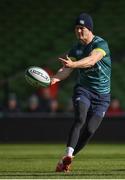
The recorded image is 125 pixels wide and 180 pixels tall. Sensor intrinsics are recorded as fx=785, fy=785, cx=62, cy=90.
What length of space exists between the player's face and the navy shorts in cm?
67

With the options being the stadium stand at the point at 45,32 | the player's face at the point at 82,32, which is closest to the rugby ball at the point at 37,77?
the player's face at the point at 82,32

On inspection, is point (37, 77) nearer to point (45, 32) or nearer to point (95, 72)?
point (95, 72)

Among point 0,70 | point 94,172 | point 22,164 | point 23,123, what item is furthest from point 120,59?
point 94,172

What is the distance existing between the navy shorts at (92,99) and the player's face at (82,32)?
0.67 metres

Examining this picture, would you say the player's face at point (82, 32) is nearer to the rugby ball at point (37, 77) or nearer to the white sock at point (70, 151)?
the rugby ball at point (37, 77)

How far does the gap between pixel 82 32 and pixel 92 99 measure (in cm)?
93

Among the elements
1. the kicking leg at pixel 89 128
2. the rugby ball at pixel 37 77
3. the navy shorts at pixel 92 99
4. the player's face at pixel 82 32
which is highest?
the player's face at pixel 82 32

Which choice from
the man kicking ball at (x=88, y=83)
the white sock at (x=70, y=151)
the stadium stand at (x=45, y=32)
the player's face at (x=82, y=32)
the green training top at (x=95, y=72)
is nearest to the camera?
the white sock at (x=70, y=151)

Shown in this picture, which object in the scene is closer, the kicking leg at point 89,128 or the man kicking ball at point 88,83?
the man kicking ball at point 88,83

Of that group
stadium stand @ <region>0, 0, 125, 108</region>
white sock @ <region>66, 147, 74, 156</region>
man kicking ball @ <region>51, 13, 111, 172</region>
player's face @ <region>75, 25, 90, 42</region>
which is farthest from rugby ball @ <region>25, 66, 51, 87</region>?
stadium stand @ <region>0, 0, 125, 108</region>

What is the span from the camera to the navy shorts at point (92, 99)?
414 inches

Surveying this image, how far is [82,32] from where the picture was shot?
1046cm

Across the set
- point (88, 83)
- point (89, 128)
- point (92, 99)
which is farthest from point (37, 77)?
point (89, 128)

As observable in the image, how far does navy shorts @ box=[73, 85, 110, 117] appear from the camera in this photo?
34.5 ft
